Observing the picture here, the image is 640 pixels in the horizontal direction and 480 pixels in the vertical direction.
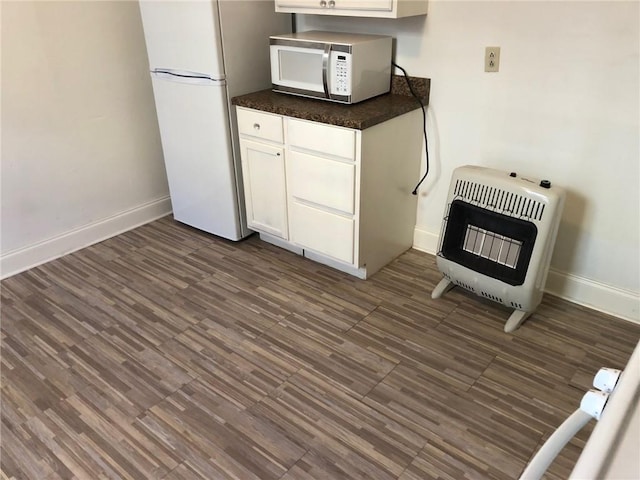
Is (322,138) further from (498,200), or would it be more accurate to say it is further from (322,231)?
(498,200)

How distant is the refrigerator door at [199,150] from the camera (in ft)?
9.32

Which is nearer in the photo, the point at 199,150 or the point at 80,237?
the point at 199,150

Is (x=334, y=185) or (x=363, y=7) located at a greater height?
A: (x=363, y=7)

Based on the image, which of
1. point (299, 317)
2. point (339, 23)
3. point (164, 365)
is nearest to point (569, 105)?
point (339, 23)

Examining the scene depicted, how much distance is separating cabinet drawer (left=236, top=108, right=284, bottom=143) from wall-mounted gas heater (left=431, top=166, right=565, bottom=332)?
0.92 metres

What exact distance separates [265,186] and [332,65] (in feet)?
2.49

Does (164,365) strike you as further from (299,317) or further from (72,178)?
(72,178)

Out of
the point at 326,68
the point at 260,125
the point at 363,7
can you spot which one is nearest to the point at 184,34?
the point at 260,125

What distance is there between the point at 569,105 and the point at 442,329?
115 centimetres

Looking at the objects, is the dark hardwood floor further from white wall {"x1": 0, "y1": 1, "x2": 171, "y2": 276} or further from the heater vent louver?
the heater vent louver

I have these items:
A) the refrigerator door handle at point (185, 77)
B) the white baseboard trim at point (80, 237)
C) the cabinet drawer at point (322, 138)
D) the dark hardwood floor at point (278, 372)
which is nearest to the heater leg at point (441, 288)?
the dark hardwood floor at point (278, 372)

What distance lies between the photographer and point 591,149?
2.28m

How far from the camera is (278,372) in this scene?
216 cm

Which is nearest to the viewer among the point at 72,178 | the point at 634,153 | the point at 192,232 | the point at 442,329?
the point at 634,153
